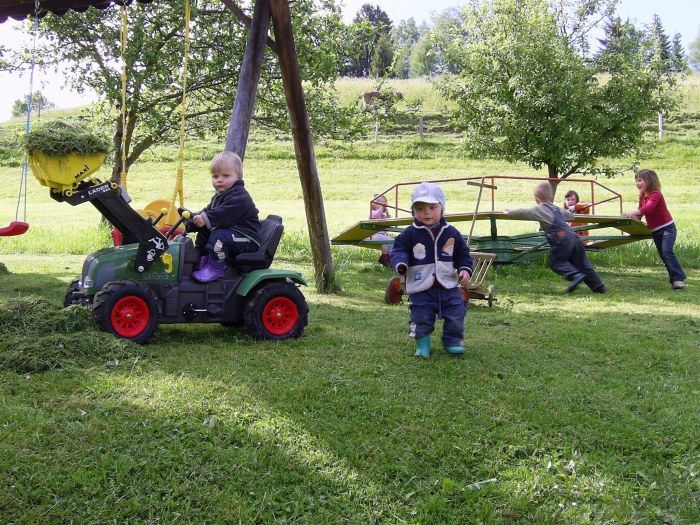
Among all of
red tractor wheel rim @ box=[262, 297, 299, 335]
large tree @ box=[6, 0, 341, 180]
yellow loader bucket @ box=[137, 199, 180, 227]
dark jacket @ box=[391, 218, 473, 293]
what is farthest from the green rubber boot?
large tree @ box=[6, 0, 341, 180]

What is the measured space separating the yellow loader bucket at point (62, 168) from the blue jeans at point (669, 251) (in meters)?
8.35

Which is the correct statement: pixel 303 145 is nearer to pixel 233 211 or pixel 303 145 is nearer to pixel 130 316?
pixel 233 211

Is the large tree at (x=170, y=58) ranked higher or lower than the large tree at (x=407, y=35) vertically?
lower

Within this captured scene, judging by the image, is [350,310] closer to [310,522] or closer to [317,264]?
[317,264]

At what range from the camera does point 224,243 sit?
20.3 feet

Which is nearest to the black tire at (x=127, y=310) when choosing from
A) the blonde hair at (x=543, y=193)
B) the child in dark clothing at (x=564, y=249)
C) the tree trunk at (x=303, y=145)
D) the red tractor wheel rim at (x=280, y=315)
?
the red tractor wheel rim at (x=280, y=315)

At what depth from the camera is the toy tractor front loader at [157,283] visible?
18.9ft

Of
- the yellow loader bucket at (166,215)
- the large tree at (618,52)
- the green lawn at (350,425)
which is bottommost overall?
the green lawn at (350,425)

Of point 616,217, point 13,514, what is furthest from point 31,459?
point 616,217

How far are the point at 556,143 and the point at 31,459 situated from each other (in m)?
14.3

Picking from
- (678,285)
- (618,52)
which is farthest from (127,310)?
(618,52)

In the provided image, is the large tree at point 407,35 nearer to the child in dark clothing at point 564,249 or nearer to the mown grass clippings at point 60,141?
the child in dark clothing at point 564,249

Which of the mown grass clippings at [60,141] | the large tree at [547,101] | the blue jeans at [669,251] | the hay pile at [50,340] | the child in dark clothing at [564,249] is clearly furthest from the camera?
the large tree at [547,101]

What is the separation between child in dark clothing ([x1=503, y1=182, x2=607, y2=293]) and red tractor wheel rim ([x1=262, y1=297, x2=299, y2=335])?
490cm
